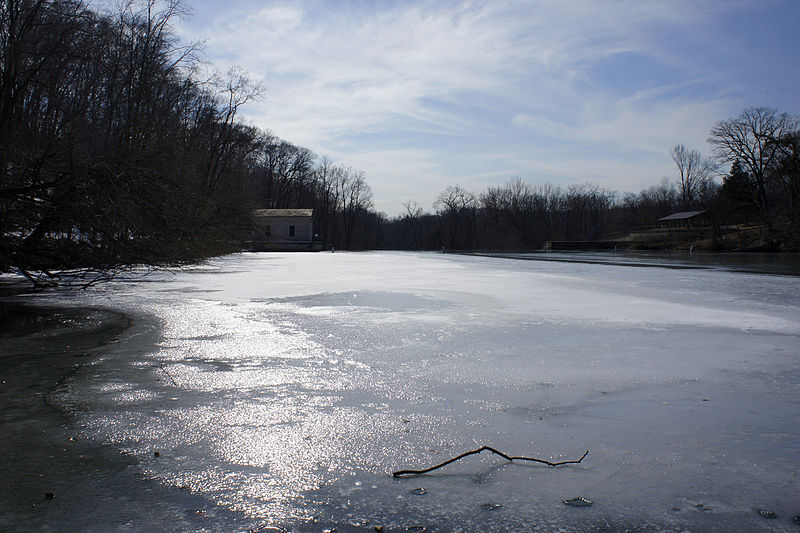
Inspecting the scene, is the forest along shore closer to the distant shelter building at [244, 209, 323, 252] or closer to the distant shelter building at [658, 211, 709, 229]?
the distant shelter building at [244, 209, 323, 252]

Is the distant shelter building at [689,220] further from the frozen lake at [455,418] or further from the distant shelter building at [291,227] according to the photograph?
the frozen lake at [455,418]

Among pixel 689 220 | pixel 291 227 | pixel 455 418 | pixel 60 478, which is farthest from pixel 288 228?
pixel 60 478

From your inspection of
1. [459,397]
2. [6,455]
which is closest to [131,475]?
[6,455]

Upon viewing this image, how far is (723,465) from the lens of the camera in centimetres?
274

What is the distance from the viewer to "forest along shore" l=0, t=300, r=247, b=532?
224 centimetres

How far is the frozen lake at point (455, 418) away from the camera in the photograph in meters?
2.34

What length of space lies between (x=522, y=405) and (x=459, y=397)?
0.46 meters

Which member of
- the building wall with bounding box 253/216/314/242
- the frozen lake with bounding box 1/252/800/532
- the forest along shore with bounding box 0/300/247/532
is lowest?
the forest along shore with bounding box 0/300/247/532

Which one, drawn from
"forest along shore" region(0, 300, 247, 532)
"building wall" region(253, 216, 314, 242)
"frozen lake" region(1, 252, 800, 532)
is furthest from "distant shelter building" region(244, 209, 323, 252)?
"forest along shore" region(0, 300, 247, 532)

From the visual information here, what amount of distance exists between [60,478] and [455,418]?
219 cm

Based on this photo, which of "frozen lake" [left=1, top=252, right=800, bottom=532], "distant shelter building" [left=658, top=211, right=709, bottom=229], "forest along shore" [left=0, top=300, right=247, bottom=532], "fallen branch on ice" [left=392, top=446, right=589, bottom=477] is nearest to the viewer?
"forest along shore" [left=0, top=300, right=247, bottom=532]

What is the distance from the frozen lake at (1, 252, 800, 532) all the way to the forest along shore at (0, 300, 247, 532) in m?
0.07

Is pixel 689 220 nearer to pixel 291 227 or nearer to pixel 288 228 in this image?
pixel 291 227

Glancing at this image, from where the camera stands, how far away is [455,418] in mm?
3486
